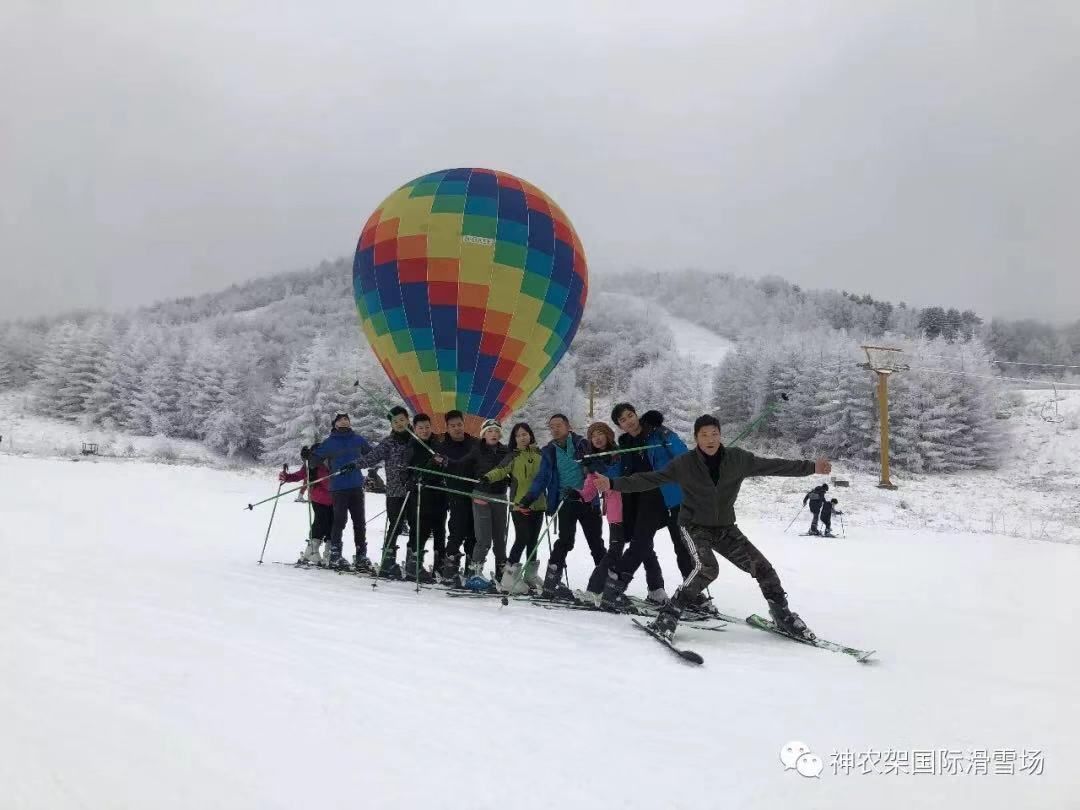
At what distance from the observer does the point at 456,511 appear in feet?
26.7

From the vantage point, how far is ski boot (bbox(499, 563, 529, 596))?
761 cm

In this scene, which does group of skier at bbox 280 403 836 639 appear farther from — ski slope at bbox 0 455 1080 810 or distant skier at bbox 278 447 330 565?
ski slope at bbox 0 455 1080 810

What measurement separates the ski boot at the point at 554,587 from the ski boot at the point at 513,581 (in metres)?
0.34

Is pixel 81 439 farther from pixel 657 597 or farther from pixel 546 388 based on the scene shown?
pixel 657 597

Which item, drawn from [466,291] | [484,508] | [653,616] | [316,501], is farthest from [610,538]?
[466,291]

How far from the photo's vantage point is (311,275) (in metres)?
162

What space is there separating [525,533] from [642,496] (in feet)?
5.02

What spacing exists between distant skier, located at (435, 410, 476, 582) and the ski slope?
685mm

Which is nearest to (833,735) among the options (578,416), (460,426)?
(460,426)

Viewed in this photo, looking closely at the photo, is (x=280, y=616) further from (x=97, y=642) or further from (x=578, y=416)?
(x=578, y=416)

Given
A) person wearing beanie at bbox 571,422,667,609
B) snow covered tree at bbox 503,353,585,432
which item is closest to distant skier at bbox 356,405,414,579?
person wearing beanie at bbox 571,422,667,609

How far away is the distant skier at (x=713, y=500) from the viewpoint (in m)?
5.71

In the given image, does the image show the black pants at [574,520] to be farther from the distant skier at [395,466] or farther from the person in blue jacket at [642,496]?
the distant skier at [395,466]

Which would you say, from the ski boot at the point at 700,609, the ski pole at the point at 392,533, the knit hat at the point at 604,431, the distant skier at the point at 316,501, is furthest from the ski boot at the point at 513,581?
the distant skier at the point at 316,501
